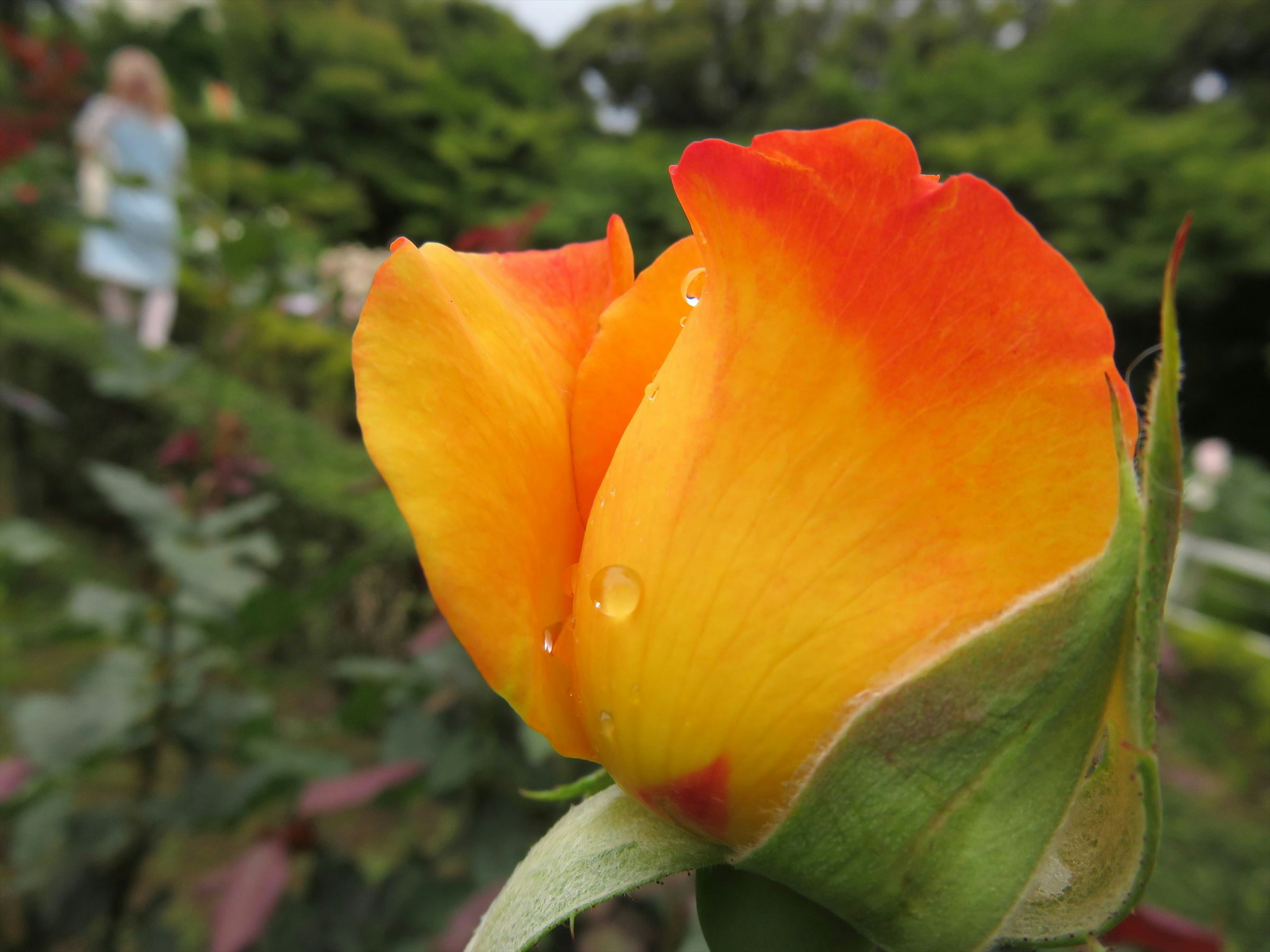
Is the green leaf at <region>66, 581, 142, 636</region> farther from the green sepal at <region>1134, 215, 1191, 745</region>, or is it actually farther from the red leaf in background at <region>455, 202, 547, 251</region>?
the green sepal at <region>1134, 215, 1191, 745</region>

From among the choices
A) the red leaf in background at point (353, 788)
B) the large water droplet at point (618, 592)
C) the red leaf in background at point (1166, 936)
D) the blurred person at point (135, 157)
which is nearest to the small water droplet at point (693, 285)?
the large water droplet at point (618, 592)

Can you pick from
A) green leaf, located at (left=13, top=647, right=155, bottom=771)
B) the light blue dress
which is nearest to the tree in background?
the light blue dress

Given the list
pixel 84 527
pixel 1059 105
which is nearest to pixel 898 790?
pixel 84 527

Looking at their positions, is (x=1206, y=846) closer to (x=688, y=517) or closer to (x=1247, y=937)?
(x=1247, y=937)

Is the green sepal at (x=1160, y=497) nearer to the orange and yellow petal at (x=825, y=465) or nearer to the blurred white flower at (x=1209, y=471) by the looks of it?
the orange and yellow petal at (x=825, y=465)

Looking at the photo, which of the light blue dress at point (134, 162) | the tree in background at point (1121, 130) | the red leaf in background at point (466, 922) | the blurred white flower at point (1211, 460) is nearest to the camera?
the red leaf in background at point (466, 922)

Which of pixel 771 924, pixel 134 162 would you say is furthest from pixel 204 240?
pixel 134 162
